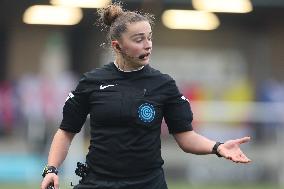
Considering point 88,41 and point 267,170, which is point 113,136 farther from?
point 88,41

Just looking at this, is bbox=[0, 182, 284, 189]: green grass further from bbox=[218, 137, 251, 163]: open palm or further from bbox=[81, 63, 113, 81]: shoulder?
bbox=[218, 137, 251, 163]: open palm

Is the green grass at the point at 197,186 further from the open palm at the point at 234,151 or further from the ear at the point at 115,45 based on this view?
the open palm at the point at 234,151

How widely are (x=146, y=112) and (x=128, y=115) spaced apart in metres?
0.10

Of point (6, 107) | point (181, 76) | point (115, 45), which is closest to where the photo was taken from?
point (115, 45)

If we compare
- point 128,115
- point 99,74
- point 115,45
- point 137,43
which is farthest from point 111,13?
point 128,115

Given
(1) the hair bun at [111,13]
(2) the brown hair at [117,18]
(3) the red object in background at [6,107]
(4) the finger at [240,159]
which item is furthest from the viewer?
(3) the red object in background at [6,107]

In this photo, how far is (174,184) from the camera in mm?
13508

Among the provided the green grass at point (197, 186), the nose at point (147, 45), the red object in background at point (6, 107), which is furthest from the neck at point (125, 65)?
the red object in background at point (6, 107)

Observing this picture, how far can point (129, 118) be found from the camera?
5.19 meters

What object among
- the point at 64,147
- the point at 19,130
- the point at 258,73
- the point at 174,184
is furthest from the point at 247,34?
the point at 64,147

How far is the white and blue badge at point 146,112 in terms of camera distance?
17.0ft

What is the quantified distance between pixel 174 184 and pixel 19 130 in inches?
189

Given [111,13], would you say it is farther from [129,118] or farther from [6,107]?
[6,107]

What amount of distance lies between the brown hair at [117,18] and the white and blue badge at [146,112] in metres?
0.51
